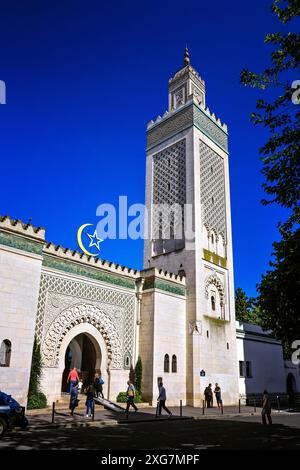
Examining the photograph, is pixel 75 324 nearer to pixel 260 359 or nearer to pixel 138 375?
pixel 138 375

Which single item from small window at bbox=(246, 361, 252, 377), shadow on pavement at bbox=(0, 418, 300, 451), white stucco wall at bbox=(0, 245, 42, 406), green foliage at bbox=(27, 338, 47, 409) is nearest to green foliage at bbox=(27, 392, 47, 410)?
green foliage at bbox=(27, 338, 47, 409)

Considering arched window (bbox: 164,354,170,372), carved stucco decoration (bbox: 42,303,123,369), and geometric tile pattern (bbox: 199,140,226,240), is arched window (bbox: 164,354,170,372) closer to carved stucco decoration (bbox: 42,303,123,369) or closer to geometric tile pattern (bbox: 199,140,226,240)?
carved stucco decoration (bbox: 42,303,123,369)

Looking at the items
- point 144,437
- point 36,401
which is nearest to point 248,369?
point 36,401

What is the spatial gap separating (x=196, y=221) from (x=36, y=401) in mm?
11189

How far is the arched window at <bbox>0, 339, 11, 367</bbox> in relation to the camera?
434 inches

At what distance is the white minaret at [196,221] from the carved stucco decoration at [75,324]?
3.89m

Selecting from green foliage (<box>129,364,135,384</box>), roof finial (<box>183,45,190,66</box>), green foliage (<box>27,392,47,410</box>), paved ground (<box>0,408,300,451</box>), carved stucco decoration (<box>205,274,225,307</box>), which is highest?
roof finial (<box>183,45,190,66</box>)

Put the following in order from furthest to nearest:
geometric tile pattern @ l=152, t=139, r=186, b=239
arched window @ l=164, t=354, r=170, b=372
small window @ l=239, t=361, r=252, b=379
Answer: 1. small window @ l=239, t=361, r=252, b=379
2. geometric tile pattern @ l=152, t=139, r=186, b=239
3. arched window @ l=164, t=354, r=170, b=372

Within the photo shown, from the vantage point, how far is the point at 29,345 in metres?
11.6

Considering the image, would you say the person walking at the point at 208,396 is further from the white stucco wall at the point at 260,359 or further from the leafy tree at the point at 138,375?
the white stucco wall at the point at 260,359

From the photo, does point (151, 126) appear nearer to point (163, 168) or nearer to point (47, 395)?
point (163, 168)

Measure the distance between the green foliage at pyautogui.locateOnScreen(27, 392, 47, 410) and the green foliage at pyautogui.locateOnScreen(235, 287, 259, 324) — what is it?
2460 cm
